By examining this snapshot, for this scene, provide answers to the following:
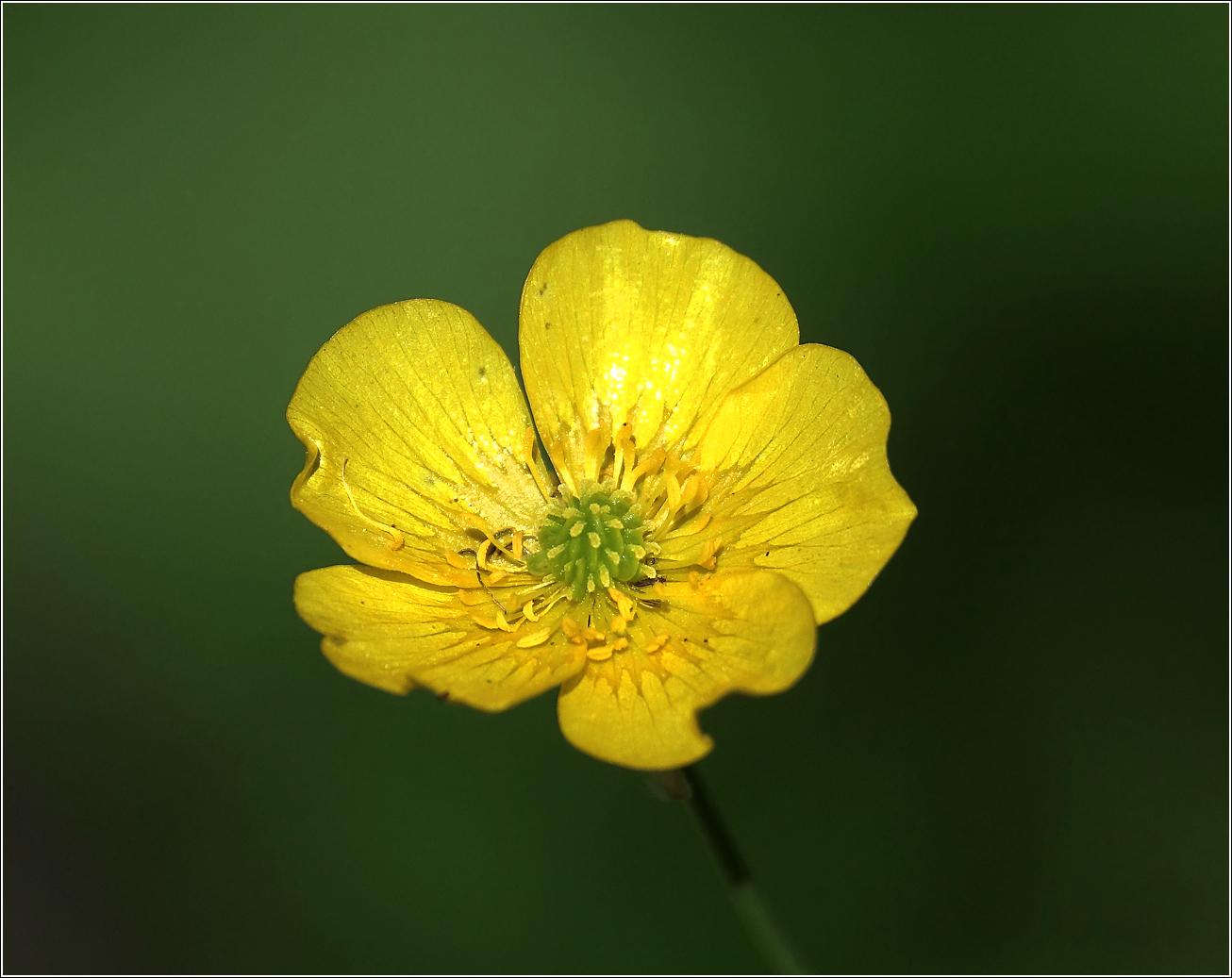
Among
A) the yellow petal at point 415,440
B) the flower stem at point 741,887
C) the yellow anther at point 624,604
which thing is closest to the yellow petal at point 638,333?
the yellow petal at point 415,440

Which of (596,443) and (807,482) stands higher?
(596,443)

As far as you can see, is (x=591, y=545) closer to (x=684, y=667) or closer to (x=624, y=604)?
(x=624, y=604)

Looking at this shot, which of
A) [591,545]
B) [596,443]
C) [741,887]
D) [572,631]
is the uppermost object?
[596,443]

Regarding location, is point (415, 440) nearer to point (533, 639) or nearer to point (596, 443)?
point (596, 443)

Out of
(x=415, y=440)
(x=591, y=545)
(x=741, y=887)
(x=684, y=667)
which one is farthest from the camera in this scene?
(x=415, y=440)

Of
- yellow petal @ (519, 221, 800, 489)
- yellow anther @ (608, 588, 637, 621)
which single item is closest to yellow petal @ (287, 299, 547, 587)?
yellow petal @ (519, 221, 800, 489)

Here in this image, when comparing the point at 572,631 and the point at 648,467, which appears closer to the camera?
the point at 572,631

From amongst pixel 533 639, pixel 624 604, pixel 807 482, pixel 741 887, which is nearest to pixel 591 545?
pixel 624 604

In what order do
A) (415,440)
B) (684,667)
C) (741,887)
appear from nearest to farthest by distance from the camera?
1. (684,667)
2. (741,887)
3. (415,440)

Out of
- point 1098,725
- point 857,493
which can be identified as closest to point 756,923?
point 857,493
